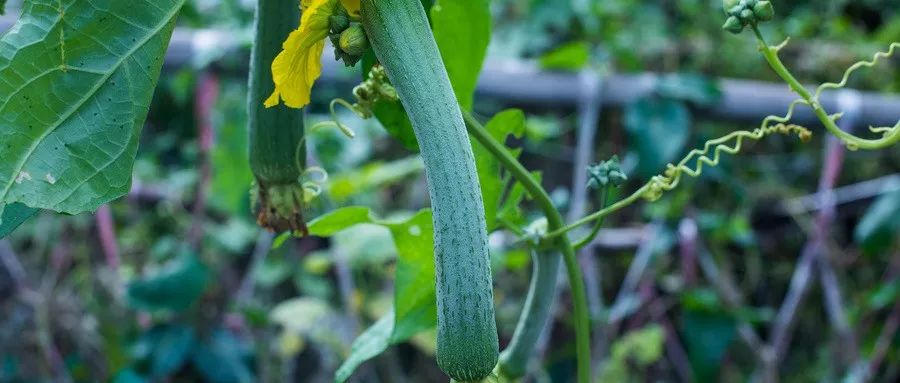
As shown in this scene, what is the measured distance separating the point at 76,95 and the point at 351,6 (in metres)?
0.14

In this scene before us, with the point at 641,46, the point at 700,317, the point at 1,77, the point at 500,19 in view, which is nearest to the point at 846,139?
the point at 1,77

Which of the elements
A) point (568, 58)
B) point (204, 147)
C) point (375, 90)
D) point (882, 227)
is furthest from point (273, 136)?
point (882, 227)

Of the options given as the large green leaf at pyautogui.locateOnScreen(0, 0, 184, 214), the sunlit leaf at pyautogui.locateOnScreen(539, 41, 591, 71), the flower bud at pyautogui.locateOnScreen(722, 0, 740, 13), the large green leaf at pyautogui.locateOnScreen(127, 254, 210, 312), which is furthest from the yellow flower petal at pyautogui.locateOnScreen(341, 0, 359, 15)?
the large green leaf at pyautogui.locateOnScreen(127, 254, 210, 312)

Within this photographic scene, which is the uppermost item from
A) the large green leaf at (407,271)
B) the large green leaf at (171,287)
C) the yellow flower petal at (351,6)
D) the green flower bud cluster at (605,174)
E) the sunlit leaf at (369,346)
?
the yellow flower petal at (351,6)

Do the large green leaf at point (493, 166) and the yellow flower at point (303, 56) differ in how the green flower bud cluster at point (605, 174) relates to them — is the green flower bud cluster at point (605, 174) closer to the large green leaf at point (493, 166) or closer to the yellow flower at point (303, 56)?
the large green leaf at point (493, 166)

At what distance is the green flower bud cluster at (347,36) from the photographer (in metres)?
0.37

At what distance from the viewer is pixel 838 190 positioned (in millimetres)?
1691

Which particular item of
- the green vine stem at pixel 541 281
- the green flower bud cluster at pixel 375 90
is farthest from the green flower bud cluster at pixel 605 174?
the green flower bud cluster at pixel 375 90

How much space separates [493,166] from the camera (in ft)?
1.89

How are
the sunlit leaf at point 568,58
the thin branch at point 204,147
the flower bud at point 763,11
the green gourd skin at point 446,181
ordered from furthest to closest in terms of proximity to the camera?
the thin branch at point 204,147, the sunlit leaf at point 568,58, the flower bud at point 763,11, the green gourd skin at point 446,181

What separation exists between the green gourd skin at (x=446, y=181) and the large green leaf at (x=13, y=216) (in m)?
0.20

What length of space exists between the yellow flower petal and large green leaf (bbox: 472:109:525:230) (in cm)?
20

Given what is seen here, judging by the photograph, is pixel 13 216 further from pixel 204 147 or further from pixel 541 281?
pixel 204 147

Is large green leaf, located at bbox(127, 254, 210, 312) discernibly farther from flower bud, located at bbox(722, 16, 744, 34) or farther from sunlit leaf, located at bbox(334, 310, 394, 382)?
flower bud, located at bbox(722, 16, 744, 34)
